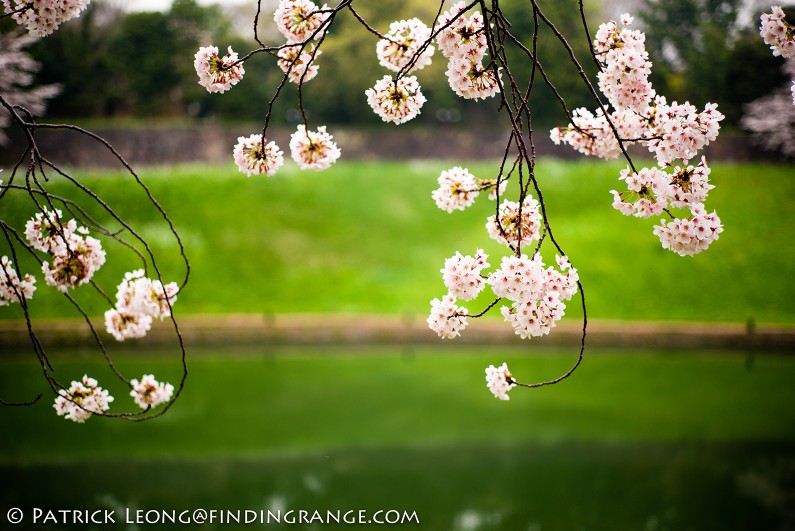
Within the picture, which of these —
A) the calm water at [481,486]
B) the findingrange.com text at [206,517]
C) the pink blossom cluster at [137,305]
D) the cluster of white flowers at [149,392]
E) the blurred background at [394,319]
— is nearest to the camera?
the pink blossom cluster at [137,305]

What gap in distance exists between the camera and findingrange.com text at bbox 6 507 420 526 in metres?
3.26

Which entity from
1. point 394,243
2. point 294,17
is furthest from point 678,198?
point 394,243

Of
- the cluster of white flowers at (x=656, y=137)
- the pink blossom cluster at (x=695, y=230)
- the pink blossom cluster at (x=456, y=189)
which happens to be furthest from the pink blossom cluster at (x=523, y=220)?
the pink blossom cluster at (x=695, y=230)

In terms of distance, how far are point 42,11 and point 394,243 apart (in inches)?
297

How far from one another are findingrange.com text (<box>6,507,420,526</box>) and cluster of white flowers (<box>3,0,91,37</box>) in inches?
92.3

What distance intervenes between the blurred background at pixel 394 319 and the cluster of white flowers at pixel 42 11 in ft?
7.86

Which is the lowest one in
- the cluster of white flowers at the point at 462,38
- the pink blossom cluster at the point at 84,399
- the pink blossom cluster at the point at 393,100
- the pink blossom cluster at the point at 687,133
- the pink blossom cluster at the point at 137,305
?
the pink blossom cluster at the point at 84,399

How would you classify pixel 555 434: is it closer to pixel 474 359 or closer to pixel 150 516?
pixel 474 359

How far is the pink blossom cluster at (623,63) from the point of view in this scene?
5.35ft

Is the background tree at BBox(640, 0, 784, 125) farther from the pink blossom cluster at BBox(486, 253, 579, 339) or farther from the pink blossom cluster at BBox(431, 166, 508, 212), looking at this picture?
the pink blossom cluster at BBox(486, 253, 579, 339)

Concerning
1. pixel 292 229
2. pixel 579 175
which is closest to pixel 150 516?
pixel 292 229

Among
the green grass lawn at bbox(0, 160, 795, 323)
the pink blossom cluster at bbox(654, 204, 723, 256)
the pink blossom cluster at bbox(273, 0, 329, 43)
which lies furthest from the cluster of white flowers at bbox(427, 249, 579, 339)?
the green grass lawn at bbox(0, 160, 795, 323)

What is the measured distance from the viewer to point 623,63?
64.4 inches

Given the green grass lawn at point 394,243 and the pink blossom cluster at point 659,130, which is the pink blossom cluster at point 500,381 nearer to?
the pink blossom cluster at point 659,130
